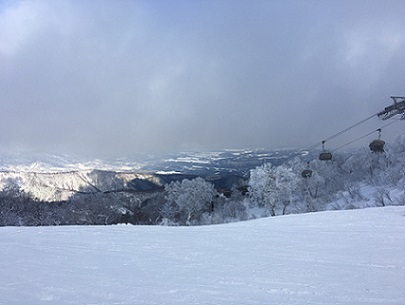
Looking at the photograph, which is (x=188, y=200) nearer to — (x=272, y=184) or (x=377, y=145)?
(x=272, y=184)

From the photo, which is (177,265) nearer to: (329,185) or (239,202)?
(239,202)


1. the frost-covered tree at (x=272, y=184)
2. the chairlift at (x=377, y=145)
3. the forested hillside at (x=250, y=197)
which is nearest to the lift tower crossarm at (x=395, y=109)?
the chairlift at (x=377, y=145)

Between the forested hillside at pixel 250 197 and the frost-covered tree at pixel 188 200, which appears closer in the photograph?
the forested hillside at pixel 250 197

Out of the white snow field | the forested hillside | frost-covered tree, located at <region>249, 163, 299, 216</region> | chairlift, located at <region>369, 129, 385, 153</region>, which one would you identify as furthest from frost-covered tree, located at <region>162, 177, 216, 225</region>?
the white snow field

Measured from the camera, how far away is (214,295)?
12.5 feet

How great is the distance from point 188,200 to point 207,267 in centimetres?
4353

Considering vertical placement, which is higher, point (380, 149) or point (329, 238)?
point (380, 149)

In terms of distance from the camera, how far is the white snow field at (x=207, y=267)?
150 inches

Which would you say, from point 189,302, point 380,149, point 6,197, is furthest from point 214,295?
point 6,197

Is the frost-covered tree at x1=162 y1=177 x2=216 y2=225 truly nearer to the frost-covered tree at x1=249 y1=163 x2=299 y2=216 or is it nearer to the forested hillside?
the forested hillside

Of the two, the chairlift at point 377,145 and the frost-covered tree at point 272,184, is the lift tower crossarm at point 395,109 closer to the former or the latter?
the chairlift at point 377,145

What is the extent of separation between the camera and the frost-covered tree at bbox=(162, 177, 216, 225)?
1887 inches

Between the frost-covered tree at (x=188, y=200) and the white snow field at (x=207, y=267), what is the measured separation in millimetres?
39539

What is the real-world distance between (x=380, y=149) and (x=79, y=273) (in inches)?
656
